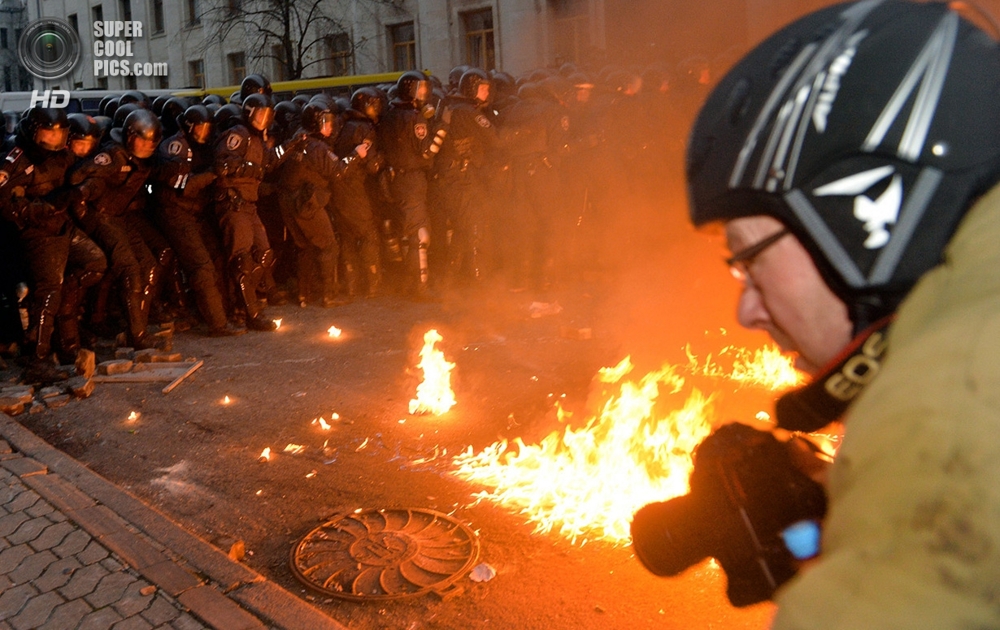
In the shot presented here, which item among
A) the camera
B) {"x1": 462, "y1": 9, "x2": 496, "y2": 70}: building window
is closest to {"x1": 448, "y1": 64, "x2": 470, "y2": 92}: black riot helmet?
the camera

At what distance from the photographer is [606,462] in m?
5.05

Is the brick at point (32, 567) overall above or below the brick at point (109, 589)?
above

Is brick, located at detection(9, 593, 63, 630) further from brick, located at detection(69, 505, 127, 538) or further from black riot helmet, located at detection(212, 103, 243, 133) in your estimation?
black riot helmet, located at detection(212, 103, 243, 133)

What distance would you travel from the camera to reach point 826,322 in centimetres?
110

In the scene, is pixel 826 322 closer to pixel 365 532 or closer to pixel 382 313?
pixel 365 532

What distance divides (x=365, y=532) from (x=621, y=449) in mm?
1512

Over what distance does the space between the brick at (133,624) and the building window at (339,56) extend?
26772 millimetres

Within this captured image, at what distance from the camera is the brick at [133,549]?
4133 mm

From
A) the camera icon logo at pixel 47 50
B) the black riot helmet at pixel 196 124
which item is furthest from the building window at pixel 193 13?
the black riot helmet at pixel 196 124

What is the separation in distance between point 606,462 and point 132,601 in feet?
8.34

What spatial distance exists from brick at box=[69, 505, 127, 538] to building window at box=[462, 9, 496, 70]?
22.5 meters

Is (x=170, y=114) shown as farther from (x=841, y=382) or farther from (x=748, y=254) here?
(x=841, y=382)

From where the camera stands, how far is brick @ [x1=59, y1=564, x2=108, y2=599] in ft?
12.7

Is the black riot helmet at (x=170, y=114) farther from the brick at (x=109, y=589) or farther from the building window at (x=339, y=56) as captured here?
the building window at (x=339, y=56)
